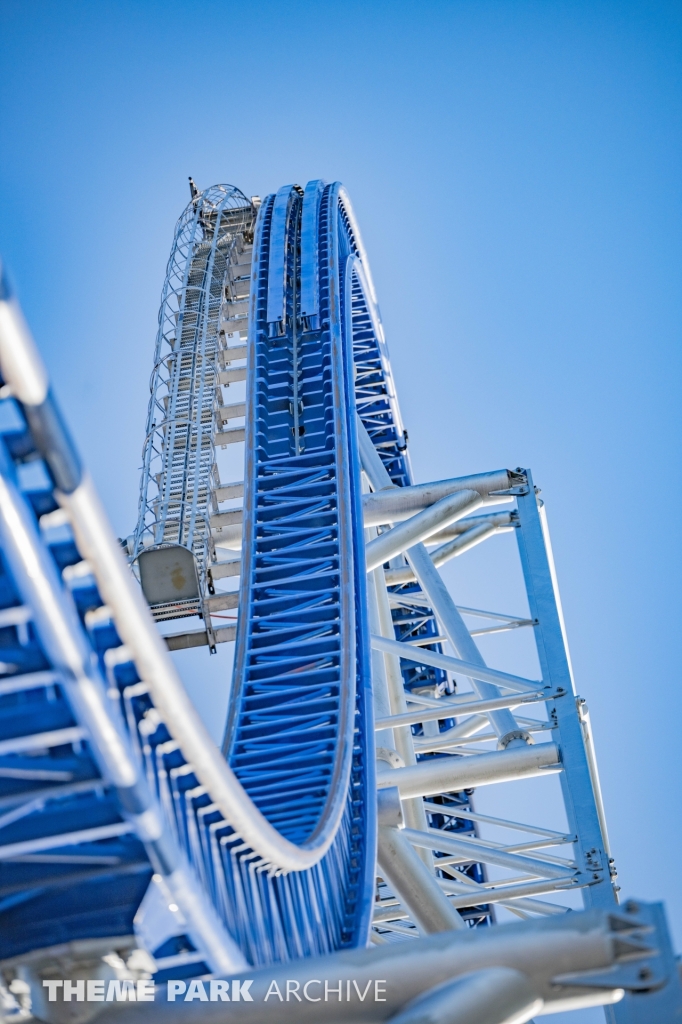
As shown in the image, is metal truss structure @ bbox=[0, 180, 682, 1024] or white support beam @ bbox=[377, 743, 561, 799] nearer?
metal truss structure @ bbox=[0, 180, 682, 1024]

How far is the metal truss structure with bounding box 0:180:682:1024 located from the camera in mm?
4375

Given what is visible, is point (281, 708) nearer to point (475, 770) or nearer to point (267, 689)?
point (267, 689)

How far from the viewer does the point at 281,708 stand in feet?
32.7

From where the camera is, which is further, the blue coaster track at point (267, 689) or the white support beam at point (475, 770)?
the white support beam at point (475, 770)

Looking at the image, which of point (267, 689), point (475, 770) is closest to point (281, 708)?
point (267, 689)

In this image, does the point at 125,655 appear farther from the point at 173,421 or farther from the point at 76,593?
the point at 173,421

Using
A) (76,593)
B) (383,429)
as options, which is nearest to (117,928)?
(76,593)

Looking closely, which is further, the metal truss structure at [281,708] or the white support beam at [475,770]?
the white support beam at [475,770]

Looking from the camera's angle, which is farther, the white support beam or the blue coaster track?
the white support beam

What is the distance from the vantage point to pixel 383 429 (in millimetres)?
18406

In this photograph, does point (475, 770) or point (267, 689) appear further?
point (267, 689)

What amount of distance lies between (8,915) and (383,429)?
13.6 meters

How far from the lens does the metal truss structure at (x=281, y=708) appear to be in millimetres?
4375

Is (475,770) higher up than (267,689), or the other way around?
(267,689)
